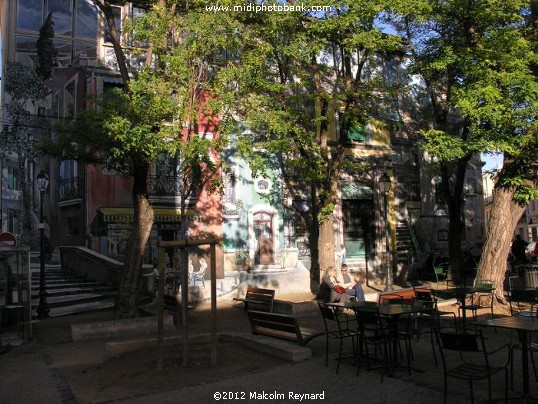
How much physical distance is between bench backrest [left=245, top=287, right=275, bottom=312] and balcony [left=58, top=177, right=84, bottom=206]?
309 inches

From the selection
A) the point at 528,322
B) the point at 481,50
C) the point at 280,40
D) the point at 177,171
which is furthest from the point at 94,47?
the point at 528,322

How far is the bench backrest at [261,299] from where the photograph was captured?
42.4ft

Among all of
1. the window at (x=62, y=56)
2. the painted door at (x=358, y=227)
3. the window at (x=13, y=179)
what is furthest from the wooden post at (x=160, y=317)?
the painted door at (x=358, y=227)

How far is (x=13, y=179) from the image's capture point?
1777 cm

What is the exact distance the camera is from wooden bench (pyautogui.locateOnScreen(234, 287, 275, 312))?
509 inches

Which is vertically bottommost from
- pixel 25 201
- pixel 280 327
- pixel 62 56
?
pixel 280 327

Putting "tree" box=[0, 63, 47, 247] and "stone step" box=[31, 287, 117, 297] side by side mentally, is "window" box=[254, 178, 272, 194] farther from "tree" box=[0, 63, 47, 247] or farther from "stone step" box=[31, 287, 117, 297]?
"tree" box=[0, 63, 47, 247]

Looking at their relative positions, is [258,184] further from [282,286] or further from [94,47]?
[94,47]

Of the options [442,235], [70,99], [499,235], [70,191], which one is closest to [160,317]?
[499,235]

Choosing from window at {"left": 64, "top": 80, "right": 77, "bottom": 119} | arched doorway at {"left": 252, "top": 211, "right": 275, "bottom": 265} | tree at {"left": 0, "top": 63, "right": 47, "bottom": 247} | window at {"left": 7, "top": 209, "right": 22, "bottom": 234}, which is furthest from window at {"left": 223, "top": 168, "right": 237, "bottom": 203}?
window at {"left": 7, "top": 209, "right": 22, "bottom": 234}

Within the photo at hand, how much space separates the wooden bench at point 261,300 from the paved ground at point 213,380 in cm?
332

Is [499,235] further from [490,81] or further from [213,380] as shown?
[213,380]

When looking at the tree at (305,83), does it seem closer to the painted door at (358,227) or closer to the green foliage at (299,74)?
the green foliage at (299,74)

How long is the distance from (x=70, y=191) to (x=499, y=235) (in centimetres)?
1383
